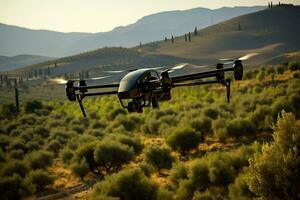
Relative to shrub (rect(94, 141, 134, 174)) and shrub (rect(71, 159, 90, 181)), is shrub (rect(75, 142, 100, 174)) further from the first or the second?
shrub (rect(71, 159, 90, 181))

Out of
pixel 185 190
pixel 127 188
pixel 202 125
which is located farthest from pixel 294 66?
pixel 127 188

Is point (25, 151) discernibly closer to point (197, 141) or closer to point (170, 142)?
point (170, 142)

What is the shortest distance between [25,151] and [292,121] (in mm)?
28608

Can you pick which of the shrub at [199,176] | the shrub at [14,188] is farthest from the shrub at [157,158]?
the shrub at [14,188]

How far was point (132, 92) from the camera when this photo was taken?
10.5m

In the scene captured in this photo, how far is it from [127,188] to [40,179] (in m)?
8.90

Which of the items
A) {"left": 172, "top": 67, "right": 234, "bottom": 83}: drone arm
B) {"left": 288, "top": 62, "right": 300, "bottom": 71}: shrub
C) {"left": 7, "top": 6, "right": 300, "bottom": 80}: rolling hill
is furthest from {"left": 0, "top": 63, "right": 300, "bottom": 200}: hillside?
{"left": 7, "top": 6, "right": 300, "bottom": 80}: rolling hill

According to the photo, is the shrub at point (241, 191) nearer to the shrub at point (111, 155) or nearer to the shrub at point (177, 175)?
the shrub at point (177, 175)

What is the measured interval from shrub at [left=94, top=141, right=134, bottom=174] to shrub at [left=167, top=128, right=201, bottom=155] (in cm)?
455

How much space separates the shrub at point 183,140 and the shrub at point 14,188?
12204 millimetres

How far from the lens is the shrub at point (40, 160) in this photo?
29938 millimetres

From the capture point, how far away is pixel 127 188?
20.1m

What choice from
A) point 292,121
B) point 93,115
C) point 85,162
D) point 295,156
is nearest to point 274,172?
point 295,156

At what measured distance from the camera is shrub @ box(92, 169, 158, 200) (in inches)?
778
